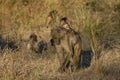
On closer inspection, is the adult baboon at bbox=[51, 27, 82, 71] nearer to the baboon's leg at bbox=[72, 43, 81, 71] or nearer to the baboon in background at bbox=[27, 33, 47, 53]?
the baboon's leg at bbox=[72, 43, 81, 71]

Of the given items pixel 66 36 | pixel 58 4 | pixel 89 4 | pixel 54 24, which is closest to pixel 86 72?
pixel 66 36

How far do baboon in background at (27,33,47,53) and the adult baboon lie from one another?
2066 mm

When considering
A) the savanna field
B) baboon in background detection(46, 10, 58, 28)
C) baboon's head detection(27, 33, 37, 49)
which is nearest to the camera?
the savanna field

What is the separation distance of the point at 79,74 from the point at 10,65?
1711 millimetres

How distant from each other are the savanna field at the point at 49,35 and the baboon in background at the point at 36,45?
28 cm

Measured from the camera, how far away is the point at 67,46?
11008 millimetres

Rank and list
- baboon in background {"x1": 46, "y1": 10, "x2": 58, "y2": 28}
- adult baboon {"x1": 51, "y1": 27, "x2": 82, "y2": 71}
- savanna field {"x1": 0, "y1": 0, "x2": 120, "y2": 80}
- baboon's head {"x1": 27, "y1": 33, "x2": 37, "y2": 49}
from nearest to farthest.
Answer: savanna field {"x1": 0, "y1": 0, "x2": 120, "y2": 80} → adult baboon {"x1": 51, "y1": 27, "x2": 82, "y2": 71} → baboon's head {"x1": 27, "y1": 33, "x2": 37, "y2": 49} → baboon in background {"x1": 46, "y1": 10, "x2": 58, "y2": 28}

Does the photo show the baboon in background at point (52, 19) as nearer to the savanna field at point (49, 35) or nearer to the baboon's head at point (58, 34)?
the savanna field at point (49, 35)

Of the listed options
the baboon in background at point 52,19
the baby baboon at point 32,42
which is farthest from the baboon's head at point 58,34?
the baboon in background at point 52,19

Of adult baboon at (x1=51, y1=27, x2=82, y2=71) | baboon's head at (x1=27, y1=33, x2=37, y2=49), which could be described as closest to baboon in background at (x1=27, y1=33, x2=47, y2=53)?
baboon's head at (x1=27, y1=33, x2=37, y2=49)

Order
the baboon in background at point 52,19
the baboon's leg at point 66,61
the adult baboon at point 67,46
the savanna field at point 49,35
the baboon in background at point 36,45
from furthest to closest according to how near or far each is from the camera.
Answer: the baboon in background at point 52,19, the baboon in background at point 36,45, the baboon's leg at point 66,61, the adult baboon at point 67,46, the savanna field at point 49,35

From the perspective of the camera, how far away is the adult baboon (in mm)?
10945

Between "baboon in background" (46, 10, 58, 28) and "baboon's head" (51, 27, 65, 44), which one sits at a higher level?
"baboon's head" (51, 27, 65, 44)

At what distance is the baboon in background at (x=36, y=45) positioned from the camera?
526 inches
